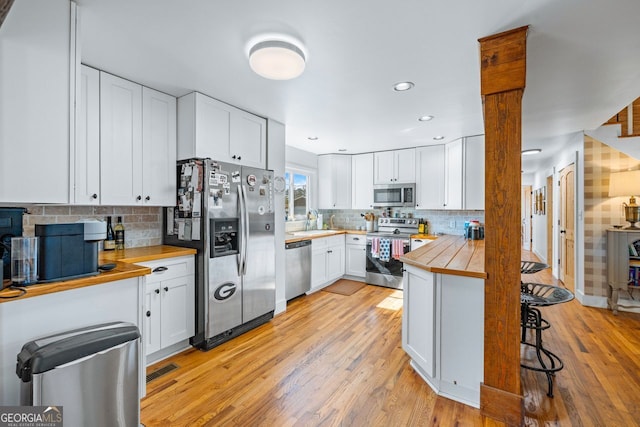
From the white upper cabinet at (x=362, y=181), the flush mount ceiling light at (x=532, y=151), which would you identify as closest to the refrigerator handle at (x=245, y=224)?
the white upper cabinet at (x=362, y=181)

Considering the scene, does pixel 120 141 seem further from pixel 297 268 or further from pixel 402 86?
pixel 297 268

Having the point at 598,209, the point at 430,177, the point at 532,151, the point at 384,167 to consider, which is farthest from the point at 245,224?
the point at 532,151

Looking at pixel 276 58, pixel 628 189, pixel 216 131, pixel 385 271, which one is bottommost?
pixel 385 271

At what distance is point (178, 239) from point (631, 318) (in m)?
5.09

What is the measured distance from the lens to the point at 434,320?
6.65 feet

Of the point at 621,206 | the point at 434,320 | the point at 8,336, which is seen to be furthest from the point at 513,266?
the point at 621,206

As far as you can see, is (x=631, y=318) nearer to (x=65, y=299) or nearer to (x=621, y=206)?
(x=621, y=206)

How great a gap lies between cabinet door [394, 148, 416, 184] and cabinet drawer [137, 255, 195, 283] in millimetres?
3553

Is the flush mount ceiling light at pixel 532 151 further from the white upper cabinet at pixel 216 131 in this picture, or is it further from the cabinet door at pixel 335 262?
the white upper cabinet at pixel 216 131

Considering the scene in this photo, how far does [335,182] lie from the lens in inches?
214

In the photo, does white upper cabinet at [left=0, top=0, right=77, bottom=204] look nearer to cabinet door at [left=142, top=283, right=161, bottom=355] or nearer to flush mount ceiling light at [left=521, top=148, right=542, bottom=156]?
cabinet door at [left=142, top=283, right=161, bottom=355]

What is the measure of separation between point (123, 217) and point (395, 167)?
3.95 meters

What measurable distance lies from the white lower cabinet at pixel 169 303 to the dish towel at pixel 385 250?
9.74 ft

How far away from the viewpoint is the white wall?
11.3 feet
